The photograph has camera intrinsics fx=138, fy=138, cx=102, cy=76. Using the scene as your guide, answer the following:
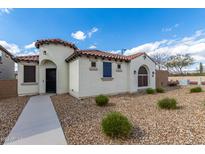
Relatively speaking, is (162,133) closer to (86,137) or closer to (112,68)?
(86,137)

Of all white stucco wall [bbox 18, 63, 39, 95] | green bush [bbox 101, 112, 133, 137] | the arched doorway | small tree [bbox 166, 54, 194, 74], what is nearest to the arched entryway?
white stucco wall [bbox 18, 63, 39, 95]

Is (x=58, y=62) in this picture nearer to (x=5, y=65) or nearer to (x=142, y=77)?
(x=5, y=65)

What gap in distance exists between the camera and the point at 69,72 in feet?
41.2

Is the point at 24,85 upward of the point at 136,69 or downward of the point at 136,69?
downward

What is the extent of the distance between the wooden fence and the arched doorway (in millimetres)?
11525

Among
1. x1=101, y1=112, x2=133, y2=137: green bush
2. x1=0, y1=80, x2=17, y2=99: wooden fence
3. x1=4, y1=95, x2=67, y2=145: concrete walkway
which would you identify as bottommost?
x1=4, y1=95, x2=67, y2=145: concrete walkway

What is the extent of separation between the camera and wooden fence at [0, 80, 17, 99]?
417 inches

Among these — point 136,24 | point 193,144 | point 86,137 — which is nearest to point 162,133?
point 193,144

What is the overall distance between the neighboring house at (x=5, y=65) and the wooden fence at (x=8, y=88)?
11.7 ft

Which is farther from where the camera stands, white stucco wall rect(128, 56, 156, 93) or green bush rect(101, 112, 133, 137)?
white stucco wall rect(128, 56, 156, 93)

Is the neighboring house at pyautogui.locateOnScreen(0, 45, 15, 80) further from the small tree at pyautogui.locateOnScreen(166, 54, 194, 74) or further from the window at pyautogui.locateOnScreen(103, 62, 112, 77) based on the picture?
the small tree at pyautogui.locateOnScreen(166, 54, 194, 74)

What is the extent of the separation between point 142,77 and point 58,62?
28.5 feet

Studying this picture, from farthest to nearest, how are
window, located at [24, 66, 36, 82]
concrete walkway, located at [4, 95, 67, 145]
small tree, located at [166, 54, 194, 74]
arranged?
small tree, located at [166, 54, 194, 74]
window, located at [24, 66, 36, 82]
concrete walkway, located at [4, 95, 67, 145]

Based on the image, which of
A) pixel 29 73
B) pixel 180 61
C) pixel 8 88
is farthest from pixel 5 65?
pixel 180 61
